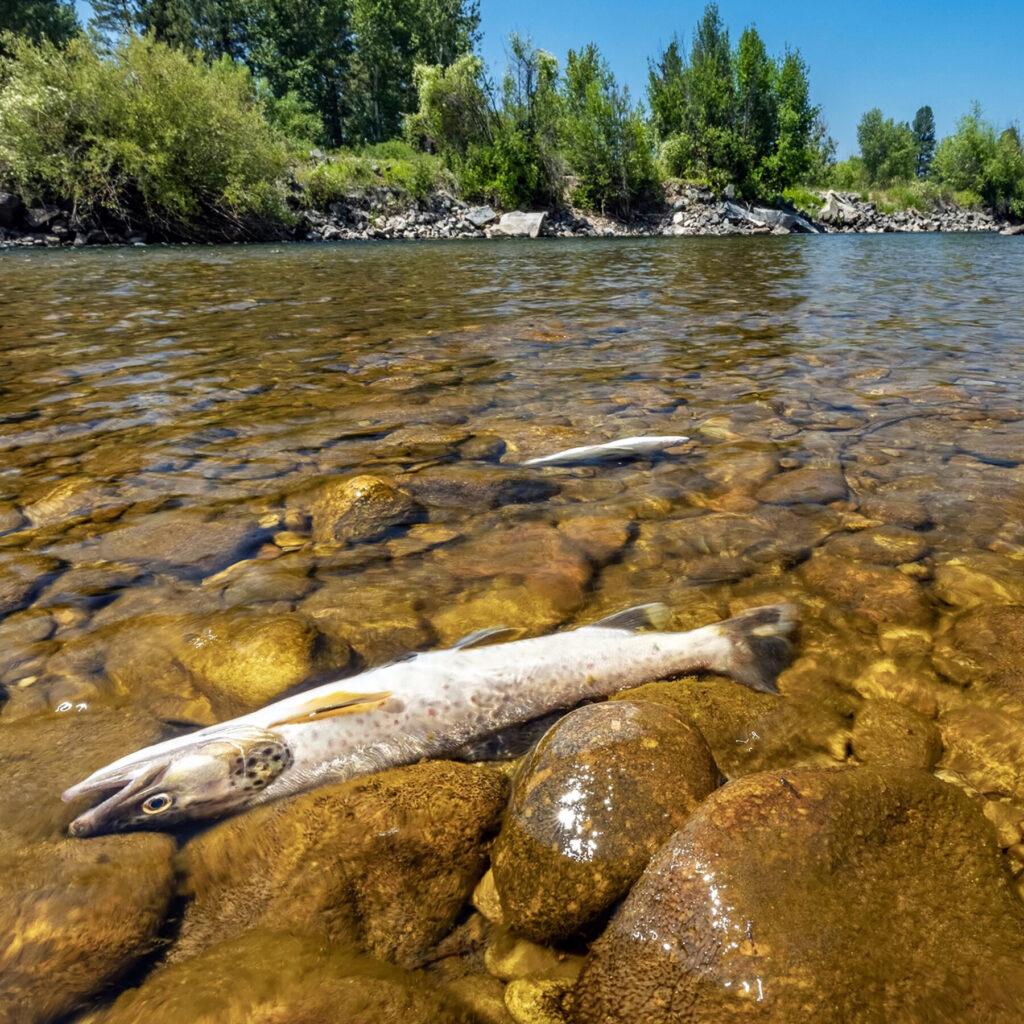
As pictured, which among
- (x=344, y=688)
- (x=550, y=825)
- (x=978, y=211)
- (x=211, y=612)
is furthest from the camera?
(x=978, y=211)

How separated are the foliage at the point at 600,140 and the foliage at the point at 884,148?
1720 inches

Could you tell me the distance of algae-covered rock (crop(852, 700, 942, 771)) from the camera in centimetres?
213

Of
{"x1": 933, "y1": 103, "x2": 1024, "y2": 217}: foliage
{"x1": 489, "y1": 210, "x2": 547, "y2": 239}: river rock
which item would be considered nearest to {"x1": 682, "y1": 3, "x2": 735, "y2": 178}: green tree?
{"x1": 489, "y1": 210, "x2": 547, "y2": 239}: river rock

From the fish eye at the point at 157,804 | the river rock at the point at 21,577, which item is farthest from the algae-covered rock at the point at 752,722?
the river rock at the point at 21,577

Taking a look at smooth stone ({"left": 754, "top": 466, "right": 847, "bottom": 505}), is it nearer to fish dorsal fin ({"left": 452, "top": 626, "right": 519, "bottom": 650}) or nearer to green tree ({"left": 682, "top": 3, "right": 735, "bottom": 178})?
fish dorsal fin ({"left": 452, "top": 626, "right": 519, "bottom": 650})

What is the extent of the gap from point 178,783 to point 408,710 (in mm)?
731

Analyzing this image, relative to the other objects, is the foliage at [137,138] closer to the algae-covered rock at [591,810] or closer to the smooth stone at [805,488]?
the smooth stone at [805,488]

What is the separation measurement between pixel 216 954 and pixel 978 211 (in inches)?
3208

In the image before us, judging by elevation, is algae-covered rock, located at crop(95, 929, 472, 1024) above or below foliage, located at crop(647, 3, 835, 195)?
below

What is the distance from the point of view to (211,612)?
285 cm

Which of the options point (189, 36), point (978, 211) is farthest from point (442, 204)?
point (978, 211)

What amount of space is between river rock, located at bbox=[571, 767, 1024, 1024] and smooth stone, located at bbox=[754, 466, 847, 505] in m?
2.19

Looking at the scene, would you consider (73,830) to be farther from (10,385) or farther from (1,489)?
(10,385)

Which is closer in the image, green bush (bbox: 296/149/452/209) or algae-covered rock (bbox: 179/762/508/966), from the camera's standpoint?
algae-covered rock (bbox: 179/762/508/966)
